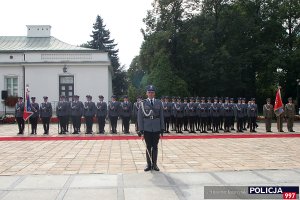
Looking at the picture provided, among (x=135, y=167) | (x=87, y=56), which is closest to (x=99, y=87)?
(x=87, y=56)

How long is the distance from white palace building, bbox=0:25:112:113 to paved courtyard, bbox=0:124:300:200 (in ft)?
70.1

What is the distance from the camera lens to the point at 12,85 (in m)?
35.3

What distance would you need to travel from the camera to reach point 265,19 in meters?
46.2

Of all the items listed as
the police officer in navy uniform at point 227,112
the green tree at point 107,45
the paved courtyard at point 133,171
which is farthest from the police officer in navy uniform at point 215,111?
the green tree at point 107,45

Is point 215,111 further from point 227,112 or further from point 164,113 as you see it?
point 164,113

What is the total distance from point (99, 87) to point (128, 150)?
22.2 m

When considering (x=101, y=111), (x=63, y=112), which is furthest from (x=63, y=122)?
(x=101, y=111)

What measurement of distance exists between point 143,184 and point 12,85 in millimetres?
30303

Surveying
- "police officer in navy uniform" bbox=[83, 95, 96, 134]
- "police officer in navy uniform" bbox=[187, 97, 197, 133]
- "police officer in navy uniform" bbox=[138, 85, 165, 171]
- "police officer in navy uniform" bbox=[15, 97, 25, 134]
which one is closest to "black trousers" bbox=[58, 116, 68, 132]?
"police officer in navy uniform" bbox=[83, 95, 96, 134]

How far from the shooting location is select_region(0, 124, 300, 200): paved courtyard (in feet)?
23.2

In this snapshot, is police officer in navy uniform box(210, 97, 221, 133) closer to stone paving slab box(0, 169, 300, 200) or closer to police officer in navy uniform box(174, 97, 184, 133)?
police officer in navy uniform box(174, 97, 184, 133)

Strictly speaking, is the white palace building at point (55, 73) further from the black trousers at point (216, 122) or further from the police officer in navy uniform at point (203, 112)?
the black trousers at point (216, 122)

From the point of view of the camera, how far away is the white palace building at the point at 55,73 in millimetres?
34719

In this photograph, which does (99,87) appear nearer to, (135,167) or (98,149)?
(98,149)
